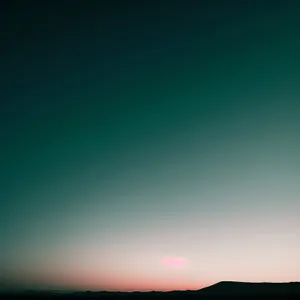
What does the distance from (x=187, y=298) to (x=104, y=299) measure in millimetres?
18411

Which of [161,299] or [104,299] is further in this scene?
[104,299]

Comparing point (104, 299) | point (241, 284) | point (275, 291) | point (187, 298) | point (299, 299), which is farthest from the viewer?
point (241, 284)

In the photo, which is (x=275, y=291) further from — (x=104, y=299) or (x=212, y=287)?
(x=104, y=299)

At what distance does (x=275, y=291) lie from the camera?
76062mm

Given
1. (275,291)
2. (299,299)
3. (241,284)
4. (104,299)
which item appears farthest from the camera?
(241,284)

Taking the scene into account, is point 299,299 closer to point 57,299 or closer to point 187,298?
point 187,298

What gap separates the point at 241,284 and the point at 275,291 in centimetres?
1448

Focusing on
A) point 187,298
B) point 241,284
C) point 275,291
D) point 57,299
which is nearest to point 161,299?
point 187,298

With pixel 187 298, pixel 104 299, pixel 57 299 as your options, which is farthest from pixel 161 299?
pixel 57 299

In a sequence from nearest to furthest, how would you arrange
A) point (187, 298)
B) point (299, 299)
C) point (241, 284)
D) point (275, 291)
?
point (299, 299)
point (187, 298)
point (275, 291)
point (241, 284)

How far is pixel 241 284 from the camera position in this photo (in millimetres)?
89312

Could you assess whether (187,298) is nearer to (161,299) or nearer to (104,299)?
(161,299)

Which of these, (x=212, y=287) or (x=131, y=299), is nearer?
(x=131, y=299)

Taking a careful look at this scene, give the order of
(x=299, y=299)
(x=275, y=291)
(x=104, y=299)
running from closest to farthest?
(x=299, y=299), (x=104, y=299), (x=275, y=291)
